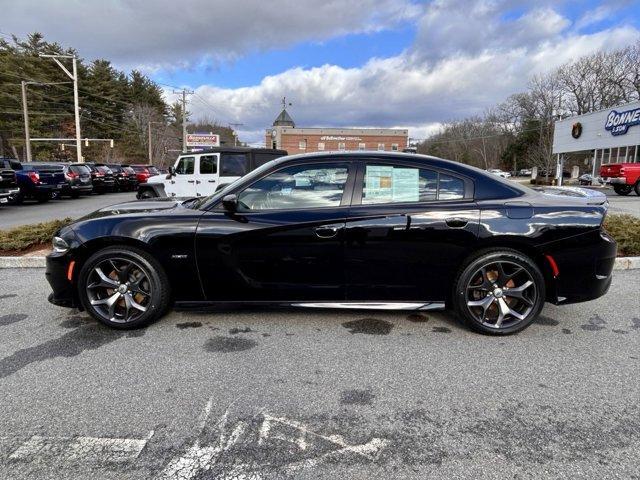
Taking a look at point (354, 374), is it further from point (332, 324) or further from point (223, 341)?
point (223, 341)

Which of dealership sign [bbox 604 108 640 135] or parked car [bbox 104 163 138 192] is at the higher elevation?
dealership sign [bbox 604 108 640 135]

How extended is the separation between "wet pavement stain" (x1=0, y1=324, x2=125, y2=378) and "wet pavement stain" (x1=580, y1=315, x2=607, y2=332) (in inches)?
166

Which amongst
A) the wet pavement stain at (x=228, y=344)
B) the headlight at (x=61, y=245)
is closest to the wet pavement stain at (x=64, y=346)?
the headlight at (x=61, y=245)

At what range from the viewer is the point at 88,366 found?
3156 millimetres

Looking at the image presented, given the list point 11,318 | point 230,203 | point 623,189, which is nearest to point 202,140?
point 623,189

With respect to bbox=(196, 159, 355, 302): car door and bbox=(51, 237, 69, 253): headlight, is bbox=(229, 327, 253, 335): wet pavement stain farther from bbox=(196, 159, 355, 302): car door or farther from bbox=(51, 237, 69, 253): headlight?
bbox=(51, 237, 69, 253): headlight

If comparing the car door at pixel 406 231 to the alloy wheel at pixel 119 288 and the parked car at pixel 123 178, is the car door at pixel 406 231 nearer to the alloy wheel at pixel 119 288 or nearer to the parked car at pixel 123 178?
the alloy wheel at pixel 119 288

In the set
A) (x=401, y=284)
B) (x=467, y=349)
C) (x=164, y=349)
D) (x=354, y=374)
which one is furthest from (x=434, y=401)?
(x=164, y=349)

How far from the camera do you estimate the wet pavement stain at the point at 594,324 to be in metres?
3.95

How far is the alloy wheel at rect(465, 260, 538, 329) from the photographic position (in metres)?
3.66

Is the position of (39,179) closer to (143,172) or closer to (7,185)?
(7,185)

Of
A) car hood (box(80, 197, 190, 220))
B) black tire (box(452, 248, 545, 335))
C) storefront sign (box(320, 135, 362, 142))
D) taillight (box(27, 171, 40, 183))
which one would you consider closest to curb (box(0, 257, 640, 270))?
car hood (box(80, 197, 190, 220))

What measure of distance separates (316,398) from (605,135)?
34556 mm

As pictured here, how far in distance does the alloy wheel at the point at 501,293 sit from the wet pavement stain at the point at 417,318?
21.4 inches
